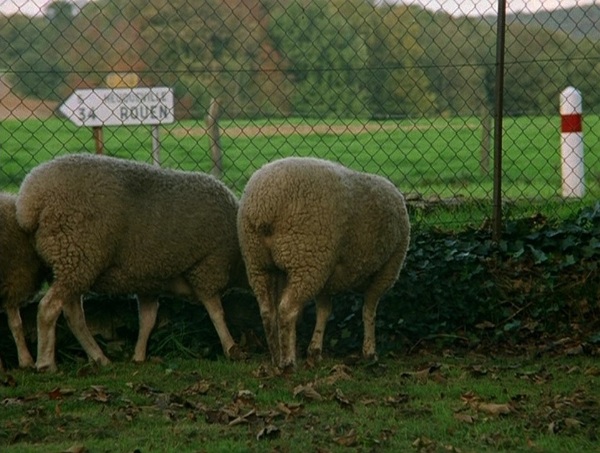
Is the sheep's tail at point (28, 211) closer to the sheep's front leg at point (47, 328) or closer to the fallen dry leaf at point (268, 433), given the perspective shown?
the sheep's front leg at point (47, 328)

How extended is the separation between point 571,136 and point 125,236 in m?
6.05

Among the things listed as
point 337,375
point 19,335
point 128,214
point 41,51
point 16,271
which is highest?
point 41,51

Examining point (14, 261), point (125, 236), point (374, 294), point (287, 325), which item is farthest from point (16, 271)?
point (374, 294)

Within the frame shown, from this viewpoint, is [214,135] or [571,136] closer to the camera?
[214,135]

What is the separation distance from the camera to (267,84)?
1082 cm

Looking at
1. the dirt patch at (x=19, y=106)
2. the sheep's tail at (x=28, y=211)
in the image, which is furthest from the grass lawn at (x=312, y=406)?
the dirt patch at (x=19, y=106)

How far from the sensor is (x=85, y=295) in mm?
8070

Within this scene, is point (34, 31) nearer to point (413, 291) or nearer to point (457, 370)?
point (413, 291)

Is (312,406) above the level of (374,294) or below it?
below

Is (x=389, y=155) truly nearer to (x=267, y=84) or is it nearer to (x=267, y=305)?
(x=267, y=84)

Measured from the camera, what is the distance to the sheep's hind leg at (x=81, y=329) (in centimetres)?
760

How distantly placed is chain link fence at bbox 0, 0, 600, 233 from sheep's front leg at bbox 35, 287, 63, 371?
1583 millimetres

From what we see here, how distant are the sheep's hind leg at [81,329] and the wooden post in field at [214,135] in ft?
7.85

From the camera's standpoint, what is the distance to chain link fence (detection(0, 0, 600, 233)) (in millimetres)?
9086
